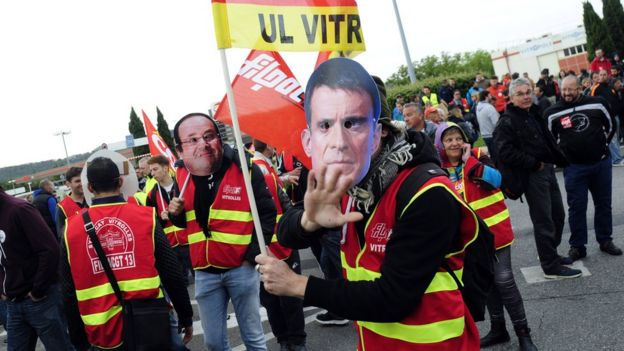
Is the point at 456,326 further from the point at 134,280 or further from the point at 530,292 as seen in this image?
the point at 530,292

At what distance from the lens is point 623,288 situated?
5.01 meters

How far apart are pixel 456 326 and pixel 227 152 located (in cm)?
251

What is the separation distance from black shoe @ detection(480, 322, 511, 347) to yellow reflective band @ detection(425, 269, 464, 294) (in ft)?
8.94

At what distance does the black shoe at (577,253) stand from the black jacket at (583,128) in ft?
3.01

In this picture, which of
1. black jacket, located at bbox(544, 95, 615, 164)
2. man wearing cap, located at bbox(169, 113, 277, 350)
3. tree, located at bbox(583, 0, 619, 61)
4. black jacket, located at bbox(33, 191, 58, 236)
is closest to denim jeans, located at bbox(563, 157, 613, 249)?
black jacket, located at bbox(544, 95, 615, 164)

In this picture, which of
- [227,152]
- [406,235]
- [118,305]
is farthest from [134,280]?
[406,235]

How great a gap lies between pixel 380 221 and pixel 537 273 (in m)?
4.46

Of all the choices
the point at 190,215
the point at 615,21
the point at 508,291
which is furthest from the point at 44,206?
the point at 615,21

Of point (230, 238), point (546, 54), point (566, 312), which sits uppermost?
point (546, 54)

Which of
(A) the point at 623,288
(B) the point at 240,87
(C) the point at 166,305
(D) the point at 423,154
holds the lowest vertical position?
(A) the point at 623,288

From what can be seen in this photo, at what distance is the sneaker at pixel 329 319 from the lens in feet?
18.3

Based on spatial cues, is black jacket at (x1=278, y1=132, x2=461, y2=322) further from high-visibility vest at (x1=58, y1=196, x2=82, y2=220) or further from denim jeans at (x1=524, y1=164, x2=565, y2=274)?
high-visibility vest at (x1=58, y1=196, x2=82, y2=220)

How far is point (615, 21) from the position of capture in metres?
38.3

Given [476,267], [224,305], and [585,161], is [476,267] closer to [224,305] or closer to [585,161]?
[224,305]
